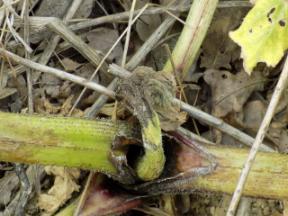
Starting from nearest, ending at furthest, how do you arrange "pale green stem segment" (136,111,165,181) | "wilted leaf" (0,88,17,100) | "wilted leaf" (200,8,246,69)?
1. "pale green stem segment" (136,111,165,181)
2. "wilted leaf" (0,88,17,100)
3. "wilted leaf" (200,8,246,69)

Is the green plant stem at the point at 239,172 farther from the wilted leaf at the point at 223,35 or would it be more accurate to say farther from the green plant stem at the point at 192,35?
the wilted leaf at the point at 223,35

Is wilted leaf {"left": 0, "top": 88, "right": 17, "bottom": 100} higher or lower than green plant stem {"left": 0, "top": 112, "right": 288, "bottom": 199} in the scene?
lower

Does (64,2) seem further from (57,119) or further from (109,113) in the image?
(57,119)

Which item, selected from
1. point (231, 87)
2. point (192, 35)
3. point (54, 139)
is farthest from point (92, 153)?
point (231, 87)

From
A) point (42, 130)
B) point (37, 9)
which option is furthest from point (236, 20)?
point (42, 130)

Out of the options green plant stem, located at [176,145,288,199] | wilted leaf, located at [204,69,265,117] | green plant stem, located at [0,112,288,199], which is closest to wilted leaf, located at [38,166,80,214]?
green plant stem, located at [0,112,288,199]

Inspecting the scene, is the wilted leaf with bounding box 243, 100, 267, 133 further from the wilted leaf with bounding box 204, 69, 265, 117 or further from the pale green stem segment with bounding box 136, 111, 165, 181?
the pale green stem segment with bounding box 136, 111, 165, 181

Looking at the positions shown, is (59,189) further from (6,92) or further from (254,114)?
(254,114)
